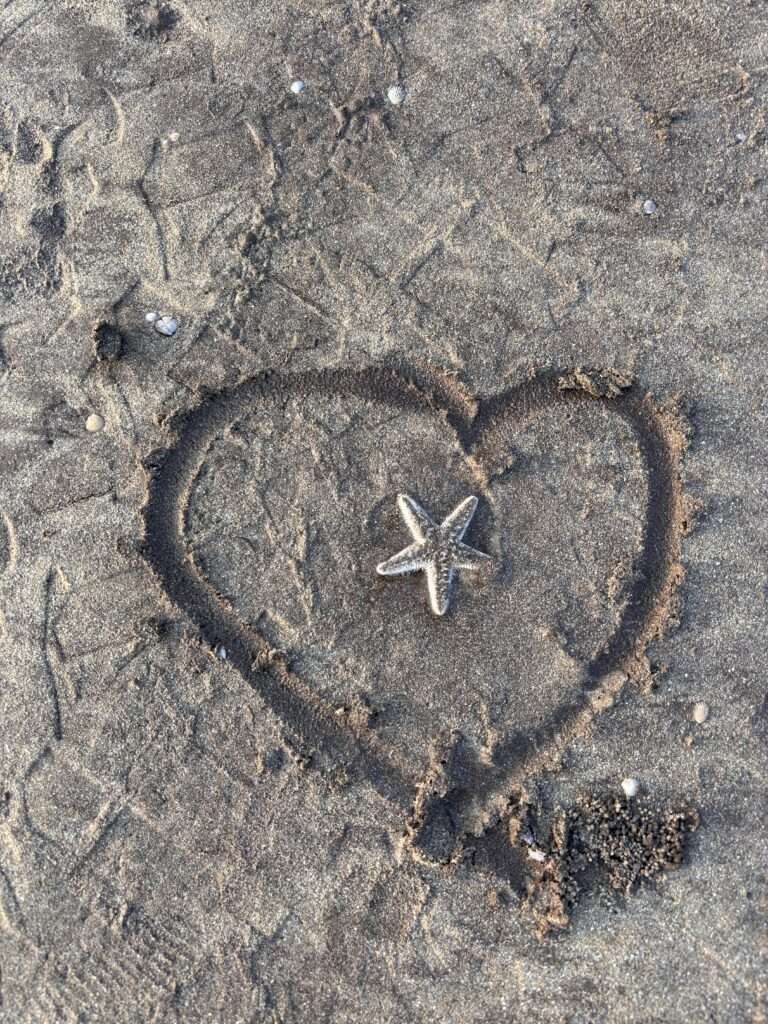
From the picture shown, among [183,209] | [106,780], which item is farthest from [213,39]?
[106,780]

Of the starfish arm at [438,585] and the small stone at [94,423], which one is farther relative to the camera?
the small stone at [94,423]

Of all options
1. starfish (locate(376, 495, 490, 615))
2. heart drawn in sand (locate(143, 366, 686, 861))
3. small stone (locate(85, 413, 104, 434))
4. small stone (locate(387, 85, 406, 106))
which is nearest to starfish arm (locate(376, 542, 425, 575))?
starfish (locate(376, 495, 490, 615))

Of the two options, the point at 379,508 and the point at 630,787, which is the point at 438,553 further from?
the point at 630,787

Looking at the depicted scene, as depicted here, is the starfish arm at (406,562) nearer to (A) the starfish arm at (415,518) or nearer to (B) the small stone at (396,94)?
(A) the starfish arm at (415,518)

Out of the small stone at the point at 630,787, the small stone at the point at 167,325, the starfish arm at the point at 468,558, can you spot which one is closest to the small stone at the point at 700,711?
the small stone at the point at 630,787

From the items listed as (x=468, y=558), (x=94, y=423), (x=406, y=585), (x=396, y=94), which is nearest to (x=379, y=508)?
(x=406, y=585)

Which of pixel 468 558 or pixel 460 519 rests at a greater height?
pixel 460 519
